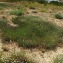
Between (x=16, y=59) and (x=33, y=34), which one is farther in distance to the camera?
(x=33, y=34)

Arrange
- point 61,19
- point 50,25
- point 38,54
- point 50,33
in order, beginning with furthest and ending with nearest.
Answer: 1. point 61,19
2. point 50,25
3. point 50,33
4. point 38,54

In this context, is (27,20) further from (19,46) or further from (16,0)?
(16,0)

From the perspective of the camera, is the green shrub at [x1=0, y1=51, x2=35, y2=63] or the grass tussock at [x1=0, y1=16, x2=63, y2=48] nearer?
the green shrub at [x1=0, y1=51, x2=35, y2=63]

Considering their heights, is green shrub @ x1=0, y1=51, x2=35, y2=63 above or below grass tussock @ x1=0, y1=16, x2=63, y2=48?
above

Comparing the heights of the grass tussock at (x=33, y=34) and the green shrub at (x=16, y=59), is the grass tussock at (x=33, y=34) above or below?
below

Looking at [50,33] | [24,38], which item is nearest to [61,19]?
[50,33]

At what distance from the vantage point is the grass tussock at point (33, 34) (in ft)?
46.6

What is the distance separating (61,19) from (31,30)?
5.68 meters

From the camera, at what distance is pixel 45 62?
41.6 feet

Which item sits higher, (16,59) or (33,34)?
(16,59)

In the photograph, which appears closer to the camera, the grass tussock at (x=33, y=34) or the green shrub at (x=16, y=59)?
the green shrub at (x=16, y=59)

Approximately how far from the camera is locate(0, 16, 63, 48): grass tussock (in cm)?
1421

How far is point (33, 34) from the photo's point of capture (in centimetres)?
1523

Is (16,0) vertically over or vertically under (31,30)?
under
